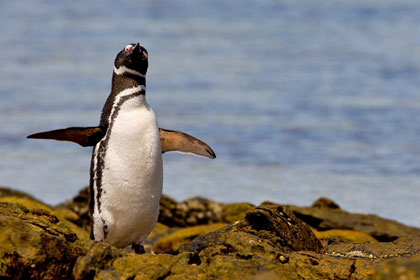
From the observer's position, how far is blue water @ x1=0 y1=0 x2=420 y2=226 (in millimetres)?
11219

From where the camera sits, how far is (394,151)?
12477 millimetres

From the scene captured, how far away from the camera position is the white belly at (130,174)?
5914mm

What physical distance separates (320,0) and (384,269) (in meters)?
29.2

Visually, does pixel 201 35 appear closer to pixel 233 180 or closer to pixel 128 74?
pixel 233 180

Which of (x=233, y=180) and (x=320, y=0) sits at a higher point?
(x=320, y=0)

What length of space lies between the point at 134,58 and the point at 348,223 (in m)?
2.83

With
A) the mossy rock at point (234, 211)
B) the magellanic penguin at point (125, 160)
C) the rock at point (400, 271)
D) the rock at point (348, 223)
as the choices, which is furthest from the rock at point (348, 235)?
the rock at point (400, 271)

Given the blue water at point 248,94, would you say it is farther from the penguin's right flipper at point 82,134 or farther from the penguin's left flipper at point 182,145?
the penguin's right flipper at point 82,134

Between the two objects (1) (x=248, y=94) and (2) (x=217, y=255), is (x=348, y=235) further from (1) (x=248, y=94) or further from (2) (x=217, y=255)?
(1) (x=248, y=94)

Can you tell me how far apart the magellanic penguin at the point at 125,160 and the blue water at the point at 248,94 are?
13.4ft

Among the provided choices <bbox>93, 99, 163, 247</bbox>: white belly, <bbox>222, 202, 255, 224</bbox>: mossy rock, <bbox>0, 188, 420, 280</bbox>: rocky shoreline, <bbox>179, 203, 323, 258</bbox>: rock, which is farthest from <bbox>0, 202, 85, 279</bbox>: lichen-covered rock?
<bbox>222, 202, 255, 224</bbox>: mossy rock

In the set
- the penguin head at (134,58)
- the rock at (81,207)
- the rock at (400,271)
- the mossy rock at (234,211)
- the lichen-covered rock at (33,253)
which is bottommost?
the rock at (81,207)

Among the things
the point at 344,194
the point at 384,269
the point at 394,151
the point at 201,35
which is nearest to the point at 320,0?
the point at 201,35

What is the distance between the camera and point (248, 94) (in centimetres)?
1697
